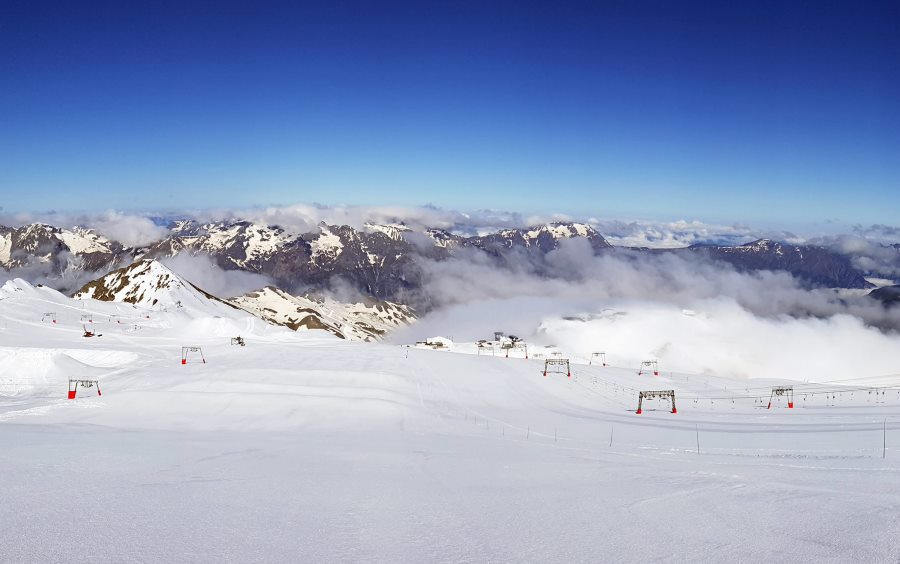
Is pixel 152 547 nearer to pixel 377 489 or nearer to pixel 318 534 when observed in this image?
pixel 318 534

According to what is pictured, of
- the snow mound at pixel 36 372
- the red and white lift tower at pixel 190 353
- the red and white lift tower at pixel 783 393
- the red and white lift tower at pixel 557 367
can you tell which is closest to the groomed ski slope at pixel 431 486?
the red and white lift tower at pixel 783 393

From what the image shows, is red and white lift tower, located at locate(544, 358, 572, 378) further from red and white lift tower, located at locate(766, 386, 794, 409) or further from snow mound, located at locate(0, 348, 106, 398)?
snow mound, located at locate(0, 348, 106, 398)

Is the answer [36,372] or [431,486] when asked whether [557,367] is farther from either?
[36,372]

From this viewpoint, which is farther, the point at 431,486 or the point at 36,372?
the point at 36,372

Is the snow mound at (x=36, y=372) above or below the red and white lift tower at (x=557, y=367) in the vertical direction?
above

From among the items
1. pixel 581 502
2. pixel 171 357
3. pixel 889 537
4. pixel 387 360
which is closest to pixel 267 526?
pixel 581 502

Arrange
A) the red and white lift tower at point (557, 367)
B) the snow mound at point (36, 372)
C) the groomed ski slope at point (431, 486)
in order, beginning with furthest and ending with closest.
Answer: the red and white lift tower at point (557, 367), the snow mound at point (36, 372), the groomed ski slope at point (431, 486)

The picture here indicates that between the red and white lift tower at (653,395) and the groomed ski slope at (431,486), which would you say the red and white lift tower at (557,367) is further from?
the groomed ski slope at (431,486)

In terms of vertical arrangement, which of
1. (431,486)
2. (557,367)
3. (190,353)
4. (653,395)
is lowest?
(557,367)

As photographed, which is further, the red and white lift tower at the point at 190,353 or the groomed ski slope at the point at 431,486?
the red and white lift tower at the point at 190,353

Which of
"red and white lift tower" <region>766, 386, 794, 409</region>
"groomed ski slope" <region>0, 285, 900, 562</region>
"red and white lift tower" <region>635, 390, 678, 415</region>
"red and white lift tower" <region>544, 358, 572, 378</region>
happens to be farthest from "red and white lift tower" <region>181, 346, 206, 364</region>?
"red and white lift tower" <region>766, 386, 794, 409</region>

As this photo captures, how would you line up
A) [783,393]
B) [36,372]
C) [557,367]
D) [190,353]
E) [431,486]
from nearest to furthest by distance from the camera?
[431,486] < [36,372] < [783,393] < [557,367] < [190,353]

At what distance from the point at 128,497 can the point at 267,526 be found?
4491mm

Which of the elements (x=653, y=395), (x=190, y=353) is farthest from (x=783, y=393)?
(x=190, y=353)
